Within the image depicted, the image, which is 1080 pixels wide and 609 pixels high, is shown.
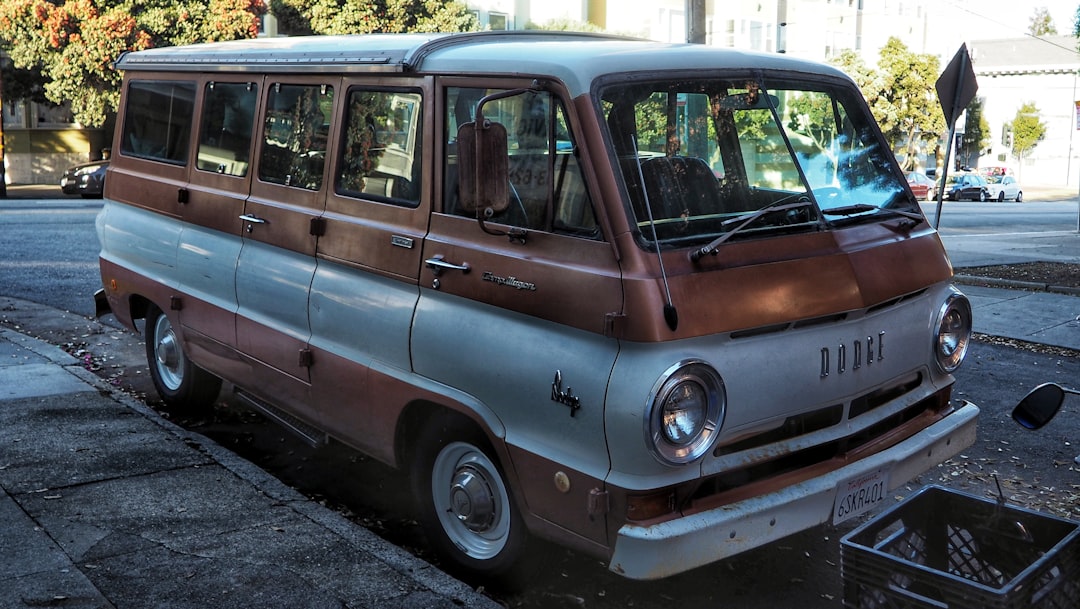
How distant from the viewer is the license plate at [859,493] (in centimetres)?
413

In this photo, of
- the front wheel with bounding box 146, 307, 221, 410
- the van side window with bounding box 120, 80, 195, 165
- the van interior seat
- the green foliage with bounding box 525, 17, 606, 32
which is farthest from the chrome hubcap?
the green foliage with bounding box 525, 17, 606, 32

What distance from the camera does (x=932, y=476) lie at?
6125mm

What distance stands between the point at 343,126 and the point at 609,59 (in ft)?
5.11

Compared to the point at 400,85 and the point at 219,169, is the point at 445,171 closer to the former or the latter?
the point at 400,85

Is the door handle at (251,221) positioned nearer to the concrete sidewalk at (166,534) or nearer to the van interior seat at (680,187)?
the concrete sidewalk at (166,534)

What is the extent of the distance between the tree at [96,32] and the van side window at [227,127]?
2661 cm

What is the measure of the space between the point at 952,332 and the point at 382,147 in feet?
8.90

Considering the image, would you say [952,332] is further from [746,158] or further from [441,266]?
[441,266]

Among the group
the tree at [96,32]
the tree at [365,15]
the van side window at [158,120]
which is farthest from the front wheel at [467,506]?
the tree at [365,15]

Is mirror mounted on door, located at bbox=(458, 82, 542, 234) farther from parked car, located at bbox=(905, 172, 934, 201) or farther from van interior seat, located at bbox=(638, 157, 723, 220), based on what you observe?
parked car, located at bbox=(905, 172, 934, 201)

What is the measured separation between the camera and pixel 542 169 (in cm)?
418

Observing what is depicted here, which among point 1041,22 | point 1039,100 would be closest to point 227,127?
point 1039,100

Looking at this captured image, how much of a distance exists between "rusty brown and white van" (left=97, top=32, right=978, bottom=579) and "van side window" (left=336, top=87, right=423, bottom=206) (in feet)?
0.04

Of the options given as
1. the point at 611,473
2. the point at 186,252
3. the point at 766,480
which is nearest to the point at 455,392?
the point at 611,473
